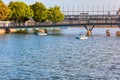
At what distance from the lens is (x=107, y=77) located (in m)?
47.9

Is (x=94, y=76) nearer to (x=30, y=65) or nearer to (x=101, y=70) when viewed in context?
(x=101, y=70)

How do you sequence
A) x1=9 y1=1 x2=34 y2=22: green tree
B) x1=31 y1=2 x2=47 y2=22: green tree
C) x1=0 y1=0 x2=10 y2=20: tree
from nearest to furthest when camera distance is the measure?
x1=0 y1=0 x2=10 y2=20: tree < x1=9 y1=1 x2=34 y2=22: green tree < x1=31 y1=2 x2=47 y2=22: green tree

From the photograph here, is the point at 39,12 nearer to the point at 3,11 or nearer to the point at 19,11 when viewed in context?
the point at 19,11

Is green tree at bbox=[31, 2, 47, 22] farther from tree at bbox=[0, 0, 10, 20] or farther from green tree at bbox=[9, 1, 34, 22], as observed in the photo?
tree at bbox=[0, 0, 10, 20]

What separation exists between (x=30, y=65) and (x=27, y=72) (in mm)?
6762

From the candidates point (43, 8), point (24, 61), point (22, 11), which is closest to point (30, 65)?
point (24, 61)

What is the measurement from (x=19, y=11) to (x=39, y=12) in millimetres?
13112

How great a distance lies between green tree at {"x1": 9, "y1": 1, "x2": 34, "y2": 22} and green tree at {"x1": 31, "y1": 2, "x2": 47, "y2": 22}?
18.2ft

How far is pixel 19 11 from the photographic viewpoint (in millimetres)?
181875

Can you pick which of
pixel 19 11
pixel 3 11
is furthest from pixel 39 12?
pixel 3 11

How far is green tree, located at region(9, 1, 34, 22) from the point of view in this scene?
7160 inches

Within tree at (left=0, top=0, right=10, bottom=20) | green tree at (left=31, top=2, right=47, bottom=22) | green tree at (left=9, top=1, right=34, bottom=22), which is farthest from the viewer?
green tree at (left=31, top=2, right=47, bottom=22)

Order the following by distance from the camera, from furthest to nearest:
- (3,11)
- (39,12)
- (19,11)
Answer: (39,12) → (19,11) → (3,11)

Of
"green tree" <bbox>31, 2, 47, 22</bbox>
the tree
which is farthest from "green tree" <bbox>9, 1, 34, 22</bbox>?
the tree
